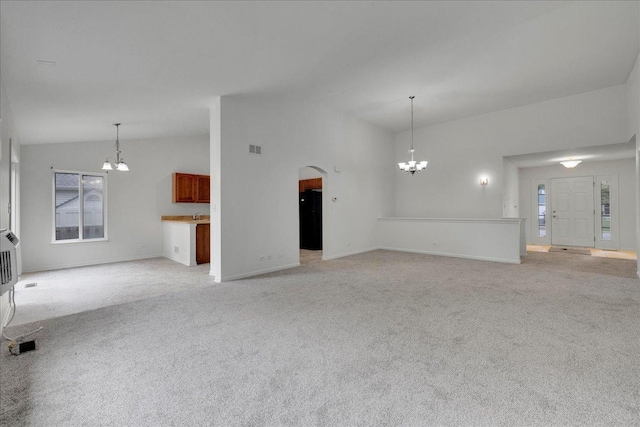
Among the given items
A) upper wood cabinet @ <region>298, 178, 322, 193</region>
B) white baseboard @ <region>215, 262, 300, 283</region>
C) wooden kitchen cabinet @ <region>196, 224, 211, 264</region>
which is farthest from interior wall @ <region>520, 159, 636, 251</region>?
wooden kitchen cabinet @ <region>196, 224, 211, 264</region>

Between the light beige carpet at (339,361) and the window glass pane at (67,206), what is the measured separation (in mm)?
4036

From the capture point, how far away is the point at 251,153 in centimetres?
519

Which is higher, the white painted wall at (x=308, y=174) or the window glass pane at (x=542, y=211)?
the white painted wall at (x=308, y=174)

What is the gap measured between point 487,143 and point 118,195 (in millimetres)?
9160

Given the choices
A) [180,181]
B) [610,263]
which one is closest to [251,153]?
[180,181]

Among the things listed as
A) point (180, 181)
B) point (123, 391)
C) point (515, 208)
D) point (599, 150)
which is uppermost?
point (599, 150)

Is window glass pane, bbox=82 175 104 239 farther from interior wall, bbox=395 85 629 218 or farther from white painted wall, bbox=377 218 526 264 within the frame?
interior wall, bbox=395 85 629 218

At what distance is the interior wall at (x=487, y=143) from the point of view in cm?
595

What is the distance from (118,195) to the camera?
677 centimetres

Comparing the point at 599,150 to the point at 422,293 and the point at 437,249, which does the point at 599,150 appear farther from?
the point at 422,293

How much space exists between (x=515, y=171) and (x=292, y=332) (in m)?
9.20

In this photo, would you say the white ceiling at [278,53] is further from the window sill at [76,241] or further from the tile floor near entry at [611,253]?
the tile floor near entry at [611,253]

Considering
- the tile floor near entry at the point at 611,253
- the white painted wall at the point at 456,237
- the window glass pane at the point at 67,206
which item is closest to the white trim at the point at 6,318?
the window glass pane at the point at 67,206

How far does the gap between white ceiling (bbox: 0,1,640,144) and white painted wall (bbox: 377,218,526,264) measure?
2.86 meters
